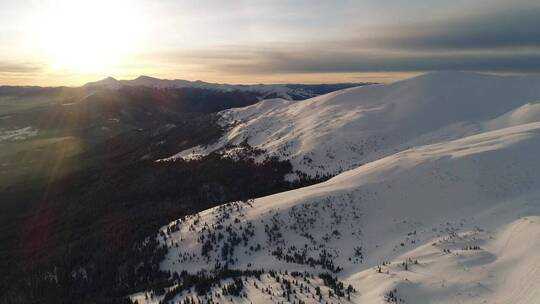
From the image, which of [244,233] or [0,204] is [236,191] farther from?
[0,204]

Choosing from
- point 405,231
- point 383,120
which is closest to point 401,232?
point 405,231

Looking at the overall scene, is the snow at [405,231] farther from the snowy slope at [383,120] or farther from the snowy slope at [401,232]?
the snowy slope at [383,120]

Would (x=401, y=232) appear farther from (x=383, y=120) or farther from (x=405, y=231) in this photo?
(x=383, y=120)

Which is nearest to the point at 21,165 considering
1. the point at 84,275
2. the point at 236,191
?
the point at 236,191

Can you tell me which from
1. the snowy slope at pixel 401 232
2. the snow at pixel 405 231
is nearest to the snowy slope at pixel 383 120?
the snow at pixel 405 231

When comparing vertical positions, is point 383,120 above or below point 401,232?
above
